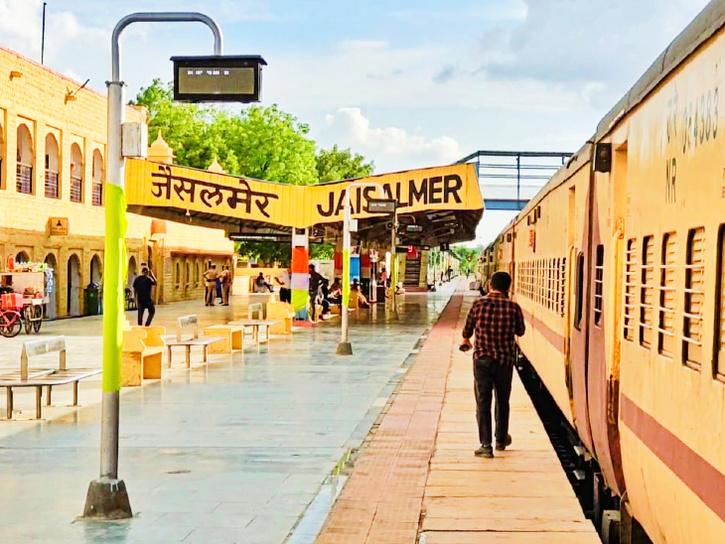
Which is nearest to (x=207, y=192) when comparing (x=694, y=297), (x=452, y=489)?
(x=452, y=489)

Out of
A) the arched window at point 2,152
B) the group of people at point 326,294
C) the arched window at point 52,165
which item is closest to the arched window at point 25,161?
the arched window at point 52,165

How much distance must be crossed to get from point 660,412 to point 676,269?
680mm

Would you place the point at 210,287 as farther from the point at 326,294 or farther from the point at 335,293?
the point at 326,294

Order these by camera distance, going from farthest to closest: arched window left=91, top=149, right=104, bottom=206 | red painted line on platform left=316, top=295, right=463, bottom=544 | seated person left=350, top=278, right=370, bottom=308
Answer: seated person left=350, top=278, right=370, bottom=308
arched window left=91, top=149, right=104, bottom=206
red painted line on platform left=316, top=295, right=463, bottom=544

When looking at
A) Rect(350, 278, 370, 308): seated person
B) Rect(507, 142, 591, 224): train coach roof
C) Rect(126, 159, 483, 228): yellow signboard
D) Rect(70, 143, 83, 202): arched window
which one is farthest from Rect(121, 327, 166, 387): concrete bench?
Rect(350, 278, 370, 308): seated person

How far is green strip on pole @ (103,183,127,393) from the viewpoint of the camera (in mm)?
7680

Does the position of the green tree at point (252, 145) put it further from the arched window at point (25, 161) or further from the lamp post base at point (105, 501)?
the lamp post base at point (105, 501)

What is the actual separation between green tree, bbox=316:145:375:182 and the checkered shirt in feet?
260

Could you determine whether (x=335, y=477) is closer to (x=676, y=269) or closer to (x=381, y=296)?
(x=676, y=269)

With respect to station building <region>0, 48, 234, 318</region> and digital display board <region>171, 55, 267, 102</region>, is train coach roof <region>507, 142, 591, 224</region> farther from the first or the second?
station building <region>0, 48, 234, 318</region>

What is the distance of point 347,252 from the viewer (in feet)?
69.7

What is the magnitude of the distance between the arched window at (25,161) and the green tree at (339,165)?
180 ft

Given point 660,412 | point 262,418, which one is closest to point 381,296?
point 262,418

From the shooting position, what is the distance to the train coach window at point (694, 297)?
4.48m
